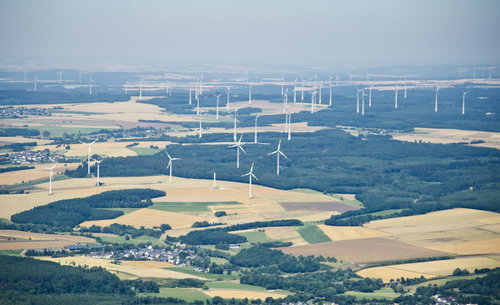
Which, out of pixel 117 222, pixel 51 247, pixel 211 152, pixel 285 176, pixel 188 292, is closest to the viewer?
pixel 188 292

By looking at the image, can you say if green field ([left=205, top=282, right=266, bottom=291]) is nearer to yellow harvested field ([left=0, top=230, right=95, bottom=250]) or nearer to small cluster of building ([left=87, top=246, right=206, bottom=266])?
small cluster of building ([left=87, top=246, right=206, bottom=266])

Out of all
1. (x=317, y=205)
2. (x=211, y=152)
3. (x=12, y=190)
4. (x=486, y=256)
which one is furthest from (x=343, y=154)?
(x=486, y=256)

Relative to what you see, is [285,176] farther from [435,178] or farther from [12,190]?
[12,190]

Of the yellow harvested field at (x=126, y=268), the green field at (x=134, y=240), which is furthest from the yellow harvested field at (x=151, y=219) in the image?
the yellow harvested field at (x=126, y=268)

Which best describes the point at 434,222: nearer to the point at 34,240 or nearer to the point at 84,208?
the point at 84,208

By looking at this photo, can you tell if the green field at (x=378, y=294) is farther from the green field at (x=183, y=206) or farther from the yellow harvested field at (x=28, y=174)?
the yellow harvested field at (x=28, y=174)

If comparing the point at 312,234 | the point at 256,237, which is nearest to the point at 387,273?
the point at 312,234

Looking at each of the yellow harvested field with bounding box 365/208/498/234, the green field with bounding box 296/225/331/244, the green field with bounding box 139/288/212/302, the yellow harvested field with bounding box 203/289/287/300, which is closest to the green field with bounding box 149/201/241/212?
the green field with bounding box 296/225/331/244
